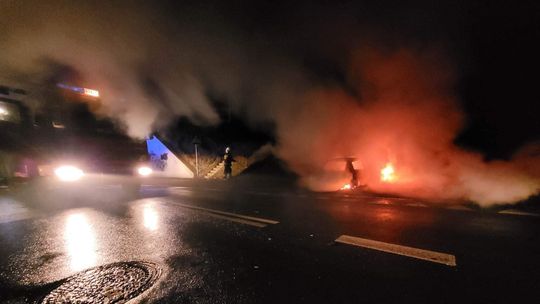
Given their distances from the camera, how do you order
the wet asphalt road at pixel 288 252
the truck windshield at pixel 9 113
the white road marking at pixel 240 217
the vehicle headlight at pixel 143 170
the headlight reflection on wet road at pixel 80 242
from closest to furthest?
the wet asphalt road at pixel 288 252, the headlight reflection on wet road at pixel 80 242, the white road marking at pixel 240 217, the truck windshield at pixel 9 113, the vehicle headlight at pixel 143 170

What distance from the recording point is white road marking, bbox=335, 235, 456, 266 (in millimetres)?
3096

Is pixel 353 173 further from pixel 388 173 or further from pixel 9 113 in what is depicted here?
pixel 9 113

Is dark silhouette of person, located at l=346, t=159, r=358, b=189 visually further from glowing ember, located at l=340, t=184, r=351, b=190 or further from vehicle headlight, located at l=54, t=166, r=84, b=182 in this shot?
vehicle headlight, located at l=54, t=166, r=84, b=182

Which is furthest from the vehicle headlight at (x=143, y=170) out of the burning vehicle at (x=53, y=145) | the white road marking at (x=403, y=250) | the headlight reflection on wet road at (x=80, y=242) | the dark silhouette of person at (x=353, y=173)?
the white road marking at (x=403, y=250)

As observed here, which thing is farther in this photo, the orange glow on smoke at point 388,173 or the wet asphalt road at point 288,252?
the orange glow on smoke at point 388,173

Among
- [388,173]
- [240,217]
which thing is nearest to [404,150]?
[388,173]

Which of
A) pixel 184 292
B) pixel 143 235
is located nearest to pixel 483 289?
pixel 184 292

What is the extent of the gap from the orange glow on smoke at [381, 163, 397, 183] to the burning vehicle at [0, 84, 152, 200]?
34.8 ft

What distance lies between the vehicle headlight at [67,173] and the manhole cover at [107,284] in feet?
21.5

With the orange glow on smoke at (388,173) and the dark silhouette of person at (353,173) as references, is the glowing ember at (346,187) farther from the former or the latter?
the orange glow on smoke at (388,173)

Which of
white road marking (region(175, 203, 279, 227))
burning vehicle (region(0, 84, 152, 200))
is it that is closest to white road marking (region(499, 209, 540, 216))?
white road marking (region(175, 203, 279, 227))

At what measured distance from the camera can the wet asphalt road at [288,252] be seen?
8.22ft

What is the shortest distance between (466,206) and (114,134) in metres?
11.2

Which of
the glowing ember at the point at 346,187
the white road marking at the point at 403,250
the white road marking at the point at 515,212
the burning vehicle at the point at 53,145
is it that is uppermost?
the burning vehicle at the point at 53,145
